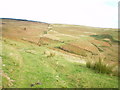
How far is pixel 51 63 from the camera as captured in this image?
8906 mm

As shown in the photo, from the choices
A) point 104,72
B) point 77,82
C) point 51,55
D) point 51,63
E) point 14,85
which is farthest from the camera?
point 51,55

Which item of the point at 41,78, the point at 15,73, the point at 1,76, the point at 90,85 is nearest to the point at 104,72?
the point at 90,85

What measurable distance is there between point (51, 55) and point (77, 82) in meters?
4.81

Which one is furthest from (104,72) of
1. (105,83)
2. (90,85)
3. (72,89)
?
(72,89)

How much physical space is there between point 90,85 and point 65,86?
42.7 inches

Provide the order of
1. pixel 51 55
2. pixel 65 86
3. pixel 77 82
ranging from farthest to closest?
pixel 51 55
pixel 77 82
pixel 65 86

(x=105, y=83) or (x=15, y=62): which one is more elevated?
(x=15, y=62)

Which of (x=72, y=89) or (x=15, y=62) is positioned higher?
(x=15, y=62)

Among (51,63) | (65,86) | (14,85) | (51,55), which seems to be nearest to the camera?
(14,85)

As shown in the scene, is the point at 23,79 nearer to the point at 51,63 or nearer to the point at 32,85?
the point at 32,85

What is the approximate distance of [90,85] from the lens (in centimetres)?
584

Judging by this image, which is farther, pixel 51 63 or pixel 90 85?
pixel 51 63

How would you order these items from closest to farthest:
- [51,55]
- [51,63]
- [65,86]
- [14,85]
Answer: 1. [14,85]
2. [65,86]
3. [51,63]
4. [51,55]

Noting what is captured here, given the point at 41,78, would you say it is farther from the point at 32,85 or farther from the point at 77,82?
the point at 77,82
